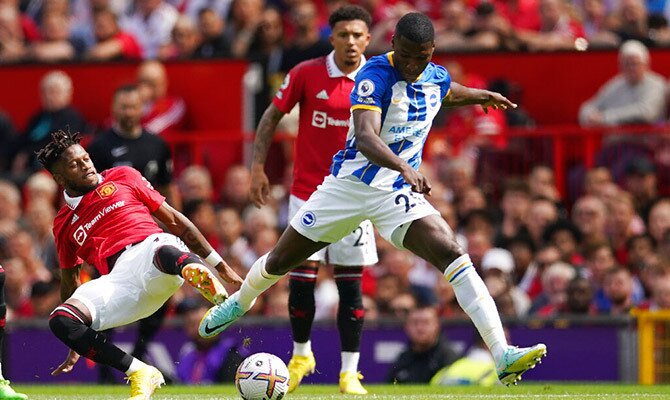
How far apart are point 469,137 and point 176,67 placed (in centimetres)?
404

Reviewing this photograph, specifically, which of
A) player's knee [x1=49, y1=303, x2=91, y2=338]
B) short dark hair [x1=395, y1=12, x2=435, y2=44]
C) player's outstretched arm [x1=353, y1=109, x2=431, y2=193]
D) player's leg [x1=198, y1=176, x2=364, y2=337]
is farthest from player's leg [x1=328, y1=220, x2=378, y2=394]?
player's knee [x1=49, y1=303, x2=91, y2=338]

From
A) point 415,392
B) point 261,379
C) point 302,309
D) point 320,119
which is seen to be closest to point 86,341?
point 261,379

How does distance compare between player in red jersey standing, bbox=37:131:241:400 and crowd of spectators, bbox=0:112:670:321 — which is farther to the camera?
crowd of spectators, bbox=0:112:670:321

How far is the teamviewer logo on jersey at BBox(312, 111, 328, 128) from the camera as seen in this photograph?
1252 centimetres

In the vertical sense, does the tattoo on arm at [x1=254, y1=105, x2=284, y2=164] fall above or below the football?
above

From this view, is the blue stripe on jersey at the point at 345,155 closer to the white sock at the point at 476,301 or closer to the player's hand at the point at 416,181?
the player's hand at the point at 416,181

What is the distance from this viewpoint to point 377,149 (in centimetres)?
1027

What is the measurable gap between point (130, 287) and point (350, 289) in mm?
2323

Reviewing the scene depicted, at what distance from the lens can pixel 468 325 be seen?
15492 millimetres

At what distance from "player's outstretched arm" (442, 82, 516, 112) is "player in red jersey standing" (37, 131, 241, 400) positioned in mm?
2006

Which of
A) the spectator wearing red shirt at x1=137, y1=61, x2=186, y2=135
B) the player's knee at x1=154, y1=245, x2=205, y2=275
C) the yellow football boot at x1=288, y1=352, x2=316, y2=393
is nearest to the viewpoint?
the player's knee at x1=154, y1=245, x2=205, y2=275

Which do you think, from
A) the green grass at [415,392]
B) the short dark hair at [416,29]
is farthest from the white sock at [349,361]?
the short dark hair at [416,29]

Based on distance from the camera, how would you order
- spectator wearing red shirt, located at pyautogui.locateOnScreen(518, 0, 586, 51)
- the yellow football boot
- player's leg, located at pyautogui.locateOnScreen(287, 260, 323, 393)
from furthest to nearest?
spectator wearing red shirt, located at pyautogui.locateOnScreen(518, 0, 586, 51)
player's leg, located at pyautogui.locateOnScreen(287, 260, 323, 393)
the yellow football boot

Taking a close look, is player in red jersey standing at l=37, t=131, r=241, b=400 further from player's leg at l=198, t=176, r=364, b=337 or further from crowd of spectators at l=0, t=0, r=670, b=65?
crowd of spectators at l=0, t=0, r=670, b=65
